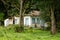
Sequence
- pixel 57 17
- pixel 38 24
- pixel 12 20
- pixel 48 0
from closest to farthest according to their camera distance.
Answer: pixel 48 0 < pixel 57 17 < pixel 38 24 < pixel 12 20

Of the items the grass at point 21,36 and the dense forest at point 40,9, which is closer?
the grass at point 21,36

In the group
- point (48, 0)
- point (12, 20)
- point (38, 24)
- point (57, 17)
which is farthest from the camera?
point (12, 20)

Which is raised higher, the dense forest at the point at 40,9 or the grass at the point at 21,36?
the dense forest at the point at 40,9

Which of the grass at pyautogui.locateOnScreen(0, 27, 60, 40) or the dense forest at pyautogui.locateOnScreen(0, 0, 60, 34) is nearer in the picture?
the grass at pyautogui.locateOnScreen(0, 27, 60, 40)

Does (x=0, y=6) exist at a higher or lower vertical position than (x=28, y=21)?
higher

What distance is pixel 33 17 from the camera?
158ft

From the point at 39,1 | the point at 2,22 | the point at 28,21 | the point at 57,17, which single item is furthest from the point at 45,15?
the point at 2,22

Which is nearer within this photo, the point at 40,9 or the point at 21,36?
the point at 21,36

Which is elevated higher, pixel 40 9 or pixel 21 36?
pixel 40 9

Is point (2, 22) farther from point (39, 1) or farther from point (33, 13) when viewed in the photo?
point (39, 1)

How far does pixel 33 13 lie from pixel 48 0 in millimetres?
20941

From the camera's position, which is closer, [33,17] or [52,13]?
[52,13]

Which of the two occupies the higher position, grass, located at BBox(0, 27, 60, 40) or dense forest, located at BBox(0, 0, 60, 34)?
dense forest, located at BBox(0, 0, 60, 34)

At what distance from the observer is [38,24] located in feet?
153
